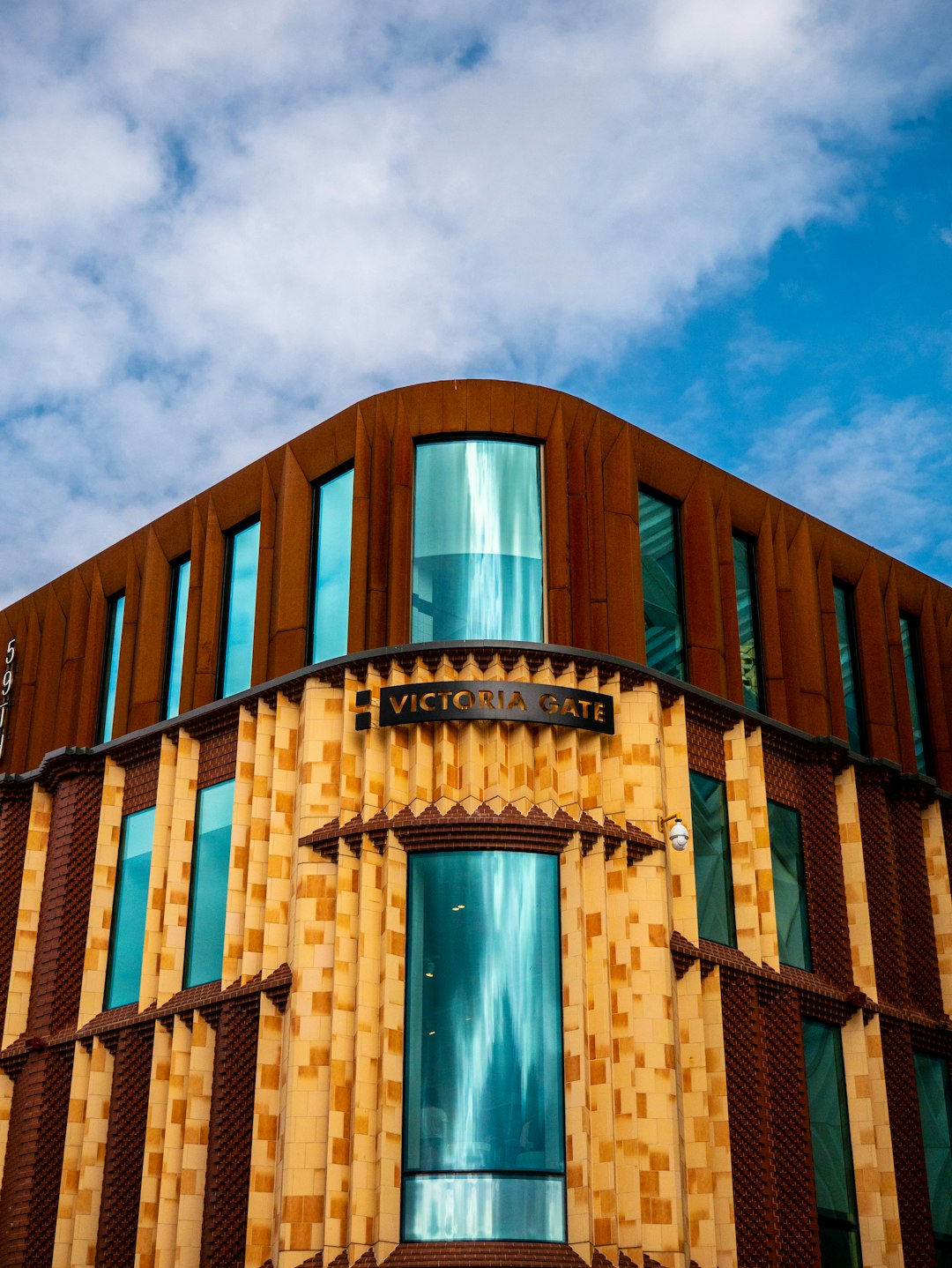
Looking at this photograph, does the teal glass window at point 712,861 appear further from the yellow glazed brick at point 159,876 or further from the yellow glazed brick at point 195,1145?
the yellow glazed brick at point 159,876

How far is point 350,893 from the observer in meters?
28.7

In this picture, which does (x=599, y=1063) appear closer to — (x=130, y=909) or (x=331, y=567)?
(x=130, y=909)

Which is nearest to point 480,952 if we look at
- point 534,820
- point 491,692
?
point 534,820

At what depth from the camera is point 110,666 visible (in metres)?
38.0

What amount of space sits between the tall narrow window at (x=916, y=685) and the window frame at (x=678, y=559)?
779 centimetres

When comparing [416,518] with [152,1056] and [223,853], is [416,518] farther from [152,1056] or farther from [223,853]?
[152,1056]

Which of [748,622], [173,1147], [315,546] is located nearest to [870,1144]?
[748,622]

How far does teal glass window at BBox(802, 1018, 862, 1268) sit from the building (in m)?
0.08

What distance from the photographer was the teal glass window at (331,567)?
106ft

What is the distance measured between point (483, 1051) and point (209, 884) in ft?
24.0

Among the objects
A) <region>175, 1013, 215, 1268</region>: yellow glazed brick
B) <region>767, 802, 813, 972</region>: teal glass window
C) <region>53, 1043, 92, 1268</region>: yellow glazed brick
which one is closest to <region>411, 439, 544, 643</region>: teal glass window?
<region>767, 802, 813, 972</region>: teal glass window

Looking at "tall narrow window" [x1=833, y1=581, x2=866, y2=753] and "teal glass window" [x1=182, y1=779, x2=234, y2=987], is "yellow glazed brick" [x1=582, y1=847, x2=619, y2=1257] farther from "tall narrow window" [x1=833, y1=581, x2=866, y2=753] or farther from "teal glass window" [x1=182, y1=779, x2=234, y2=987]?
"tall narrow window" [x1=833, y1=581, x2=866, y2=753]

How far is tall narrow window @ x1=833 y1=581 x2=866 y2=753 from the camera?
122 feet

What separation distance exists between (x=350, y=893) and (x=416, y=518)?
7.76 m
